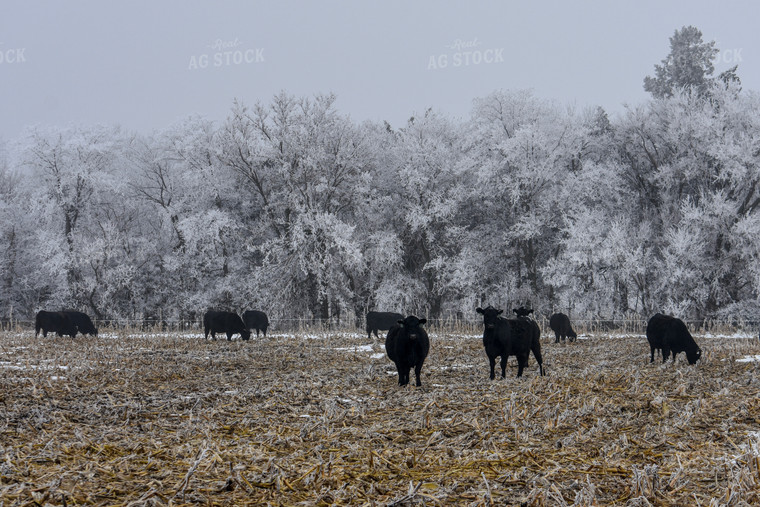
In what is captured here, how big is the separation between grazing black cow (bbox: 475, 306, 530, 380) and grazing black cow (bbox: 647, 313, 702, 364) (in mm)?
4358

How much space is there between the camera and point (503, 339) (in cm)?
1270

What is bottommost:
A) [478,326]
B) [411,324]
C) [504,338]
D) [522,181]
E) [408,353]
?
[478,326]

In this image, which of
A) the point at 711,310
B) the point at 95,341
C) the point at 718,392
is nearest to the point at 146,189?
the point at 95,341

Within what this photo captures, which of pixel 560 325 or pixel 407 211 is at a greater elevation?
pixel 407 211

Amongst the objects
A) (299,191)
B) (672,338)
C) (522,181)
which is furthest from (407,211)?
(672,338)

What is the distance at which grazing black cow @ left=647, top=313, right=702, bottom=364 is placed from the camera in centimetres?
1517

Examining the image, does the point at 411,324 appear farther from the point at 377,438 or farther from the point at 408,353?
the point at 377,438

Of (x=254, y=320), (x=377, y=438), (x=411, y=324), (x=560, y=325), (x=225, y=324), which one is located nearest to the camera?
(x=377, y=438)

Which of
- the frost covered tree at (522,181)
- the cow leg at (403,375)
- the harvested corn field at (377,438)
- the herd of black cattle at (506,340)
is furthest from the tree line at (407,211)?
the cow leg at (403,375)

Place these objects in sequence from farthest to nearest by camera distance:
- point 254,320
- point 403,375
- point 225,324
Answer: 1. point 254,320
2. point 225,324
3. point 403,375

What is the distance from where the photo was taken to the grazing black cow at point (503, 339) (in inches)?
496

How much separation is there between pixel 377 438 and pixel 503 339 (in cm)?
654

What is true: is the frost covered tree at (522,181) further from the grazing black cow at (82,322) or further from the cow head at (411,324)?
the cow head at (411,324)

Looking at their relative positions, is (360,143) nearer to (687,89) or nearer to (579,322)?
(579,322)
